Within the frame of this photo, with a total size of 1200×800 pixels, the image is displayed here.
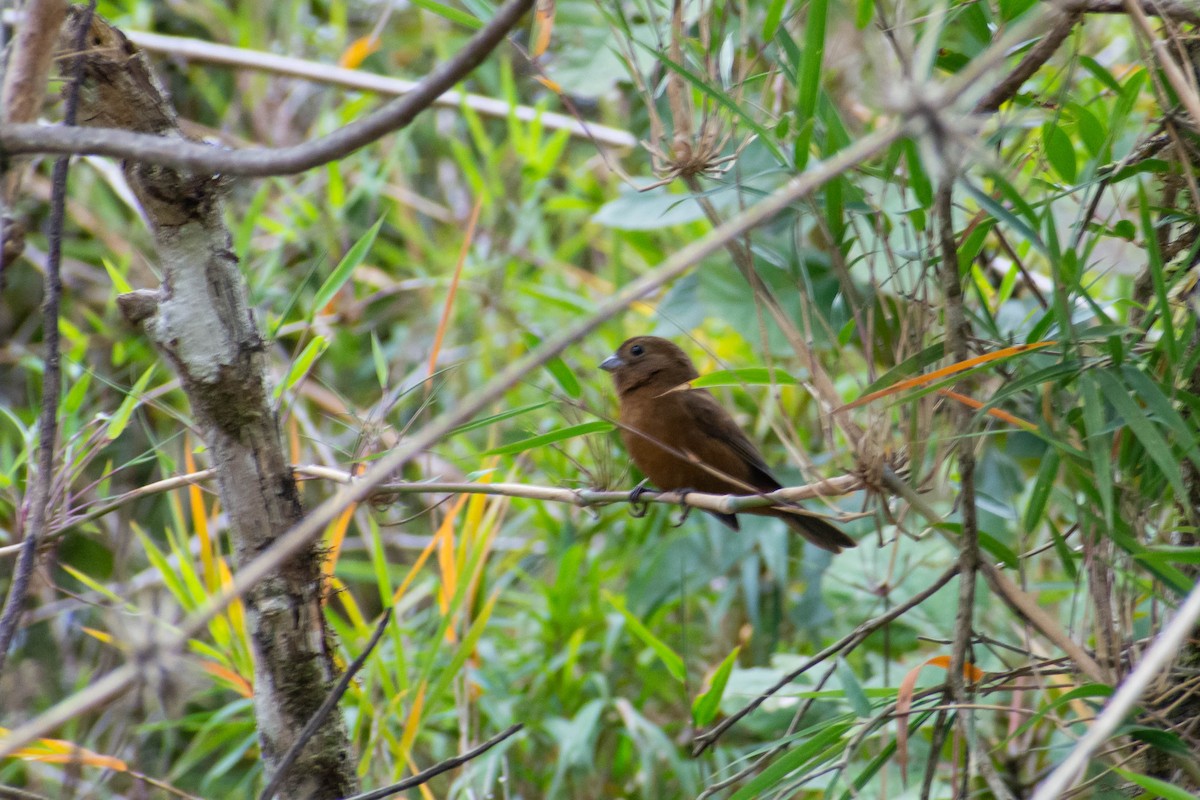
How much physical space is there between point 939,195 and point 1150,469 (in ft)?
1.98

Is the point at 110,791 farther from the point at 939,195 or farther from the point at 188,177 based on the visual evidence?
the point at 939,195

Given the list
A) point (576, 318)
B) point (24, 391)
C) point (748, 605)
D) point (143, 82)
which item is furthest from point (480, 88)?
point (143, 82)

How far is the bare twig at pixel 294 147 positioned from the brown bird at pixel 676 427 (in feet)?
7.22

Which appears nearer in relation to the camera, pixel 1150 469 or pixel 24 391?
pixel 1150 469

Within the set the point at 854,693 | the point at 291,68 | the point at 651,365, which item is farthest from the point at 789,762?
the point at 291,68

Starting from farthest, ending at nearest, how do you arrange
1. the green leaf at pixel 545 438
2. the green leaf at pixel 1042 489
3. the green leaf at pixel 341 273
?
1. the green leaf at pixel 341 273
2. the green leaf at pixel 545 438
3. the green leaf at pixel 1042 489

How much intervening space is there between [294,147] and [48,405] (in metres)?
0.82

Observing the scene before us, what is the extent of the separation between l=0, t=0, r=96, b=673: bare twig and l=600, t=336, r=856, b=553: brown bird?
188 centimetres

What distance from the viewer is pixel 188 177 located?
67.5 inches

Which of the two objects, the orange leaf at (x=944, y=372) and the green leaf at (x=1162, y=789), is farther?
the orange leaf at (x=944, y=372)

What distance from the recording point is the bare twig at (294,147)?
117cm

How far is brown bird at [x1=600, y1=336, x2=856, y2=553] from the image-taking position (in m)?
3.39

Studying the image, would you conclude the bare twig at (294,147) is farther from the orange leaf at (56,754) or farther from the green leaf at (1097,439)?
the orange leaf at (56,754)

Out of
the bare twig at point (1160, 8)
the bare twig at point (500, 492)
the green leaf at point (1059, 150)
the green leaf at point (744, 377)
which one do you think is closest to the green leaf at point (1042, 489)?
the bare twig at point (500, 492)
